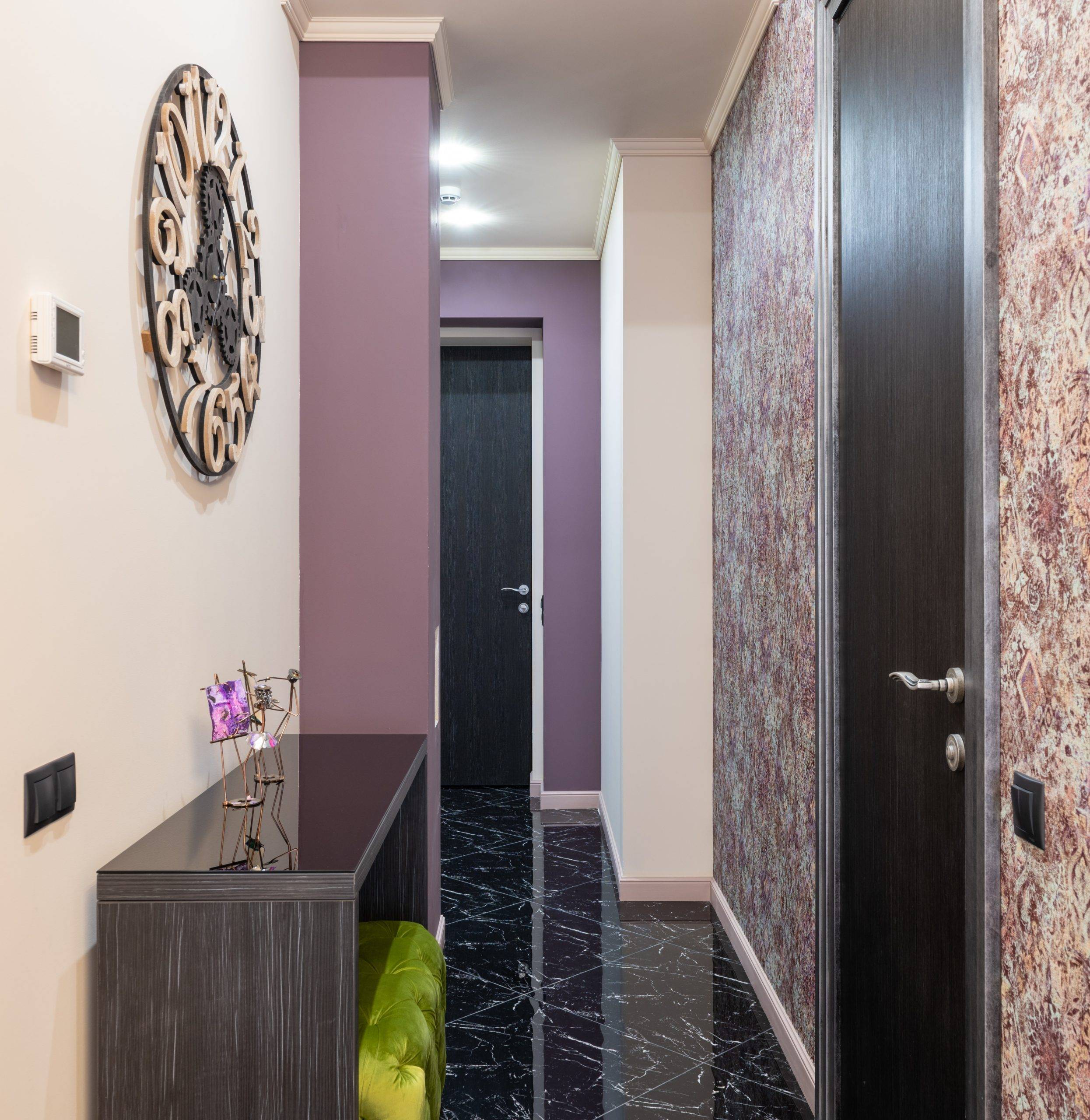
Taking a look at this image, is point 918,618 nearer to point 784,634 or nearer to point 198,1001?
point 784,634

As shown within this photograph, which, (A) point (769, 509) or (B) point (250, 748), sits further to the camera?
(A) point (769, 509)

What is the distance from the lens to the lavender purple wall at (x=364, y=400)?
2.37 meters

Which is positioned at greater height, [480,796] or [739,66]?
[739,66]

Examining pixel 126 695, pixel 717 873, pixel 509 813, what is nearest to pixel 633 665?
pixel 717 873

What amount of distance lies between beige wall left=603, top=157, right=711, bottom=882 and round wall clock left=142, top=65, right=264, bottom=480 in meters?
1.50

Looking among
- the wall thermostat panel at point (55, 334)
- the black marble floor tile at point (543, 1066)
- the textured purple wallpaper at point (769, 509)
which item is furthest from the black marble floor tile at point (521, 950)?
the wall thermostat panel at point (55, 334)

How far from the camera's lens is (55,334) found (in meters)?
1.11

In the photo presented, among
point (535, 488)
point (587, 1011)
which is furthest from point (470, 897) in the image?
point (535, 488)

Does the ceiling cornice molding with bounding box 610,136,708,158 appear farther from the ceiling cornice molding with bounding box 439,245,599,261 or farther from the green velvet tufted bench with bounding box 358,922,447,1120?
the green velvet tufted bench with bounding box 358,922,447,1120

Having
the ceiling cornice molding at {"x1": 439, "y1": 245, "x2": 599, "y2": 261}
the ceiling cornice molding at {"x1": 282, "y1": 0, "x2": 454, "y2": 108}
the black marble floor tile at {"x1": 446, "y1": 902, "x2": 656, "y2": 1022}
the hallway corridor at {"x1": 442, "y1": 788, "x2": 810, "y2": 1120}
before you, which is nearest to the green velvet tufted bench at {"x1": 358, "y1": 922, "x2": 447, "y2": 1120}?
the hallway corridor at {"x1": 442, "y1": 788, "x2": 810, "y2": 1120}

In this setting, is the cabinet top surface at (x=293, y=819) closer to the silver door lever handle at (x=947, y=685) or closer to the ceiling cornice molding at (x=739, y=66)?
the silver door lever handle at (x=947, y=685)

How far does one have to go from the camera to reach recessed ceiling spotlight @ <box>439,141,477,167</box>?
123 inches

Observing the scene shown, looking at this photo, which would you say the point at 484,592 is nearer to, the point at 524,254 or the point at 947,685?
the point at 524,254

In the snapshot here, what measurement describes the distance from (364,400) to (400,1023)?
1.52 meters
